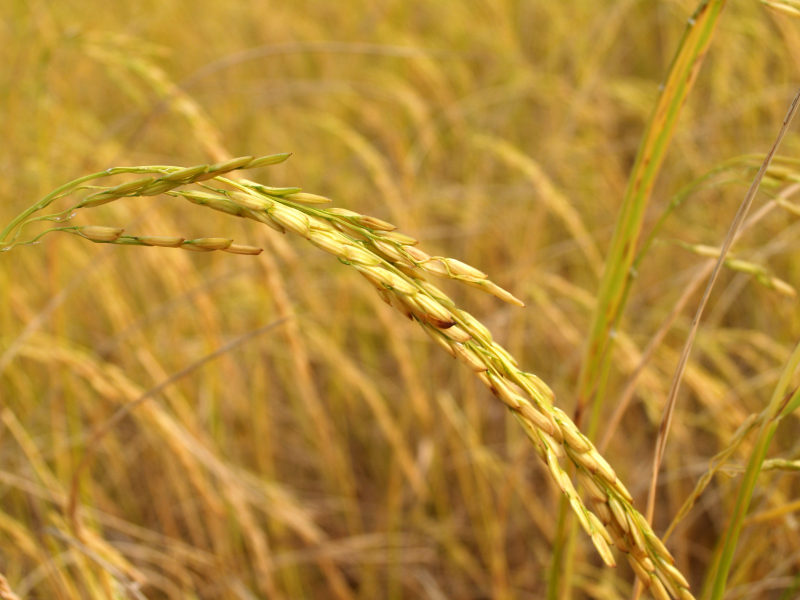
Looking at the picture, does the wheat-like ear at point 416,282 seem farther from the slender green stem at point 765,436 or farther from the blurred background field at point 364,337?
the blurred background field at point 364,337

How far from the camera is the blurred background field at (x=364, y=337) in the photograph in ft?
3.24

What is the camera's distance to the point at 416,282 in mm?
366

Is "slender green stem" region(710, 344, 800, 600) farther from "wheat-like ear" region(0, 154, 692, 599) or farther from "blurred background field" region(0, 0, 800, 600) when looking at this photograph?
"blurred background field" region(0, 0, 800, 600)

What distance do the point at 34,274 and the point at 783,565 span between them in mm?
1376

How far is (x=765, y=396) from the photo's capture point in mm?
1266

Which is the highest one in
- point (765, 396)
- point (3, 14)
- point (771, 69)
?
point (3, 14)

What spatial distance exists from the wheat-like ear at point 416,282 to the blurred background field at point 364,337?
335 millimetres

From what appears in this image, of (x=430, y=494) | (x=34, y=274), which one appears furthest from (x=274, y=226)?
(x=34, y=274)

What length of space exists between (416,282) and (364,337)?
135 cm

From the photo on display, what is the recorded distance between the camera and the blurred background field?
3.24 feet

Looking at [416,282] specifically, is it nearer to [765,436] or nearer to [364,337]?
[765,436]

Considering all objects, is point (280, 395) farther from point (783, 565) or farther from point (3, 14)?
point (3, 14)

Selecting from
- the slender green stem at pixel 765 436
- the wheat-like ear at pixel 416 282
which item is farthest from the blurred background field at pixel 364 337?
the wheat-like ear at pixel 416 282

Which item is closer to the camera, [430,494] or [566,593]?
[566,593]
